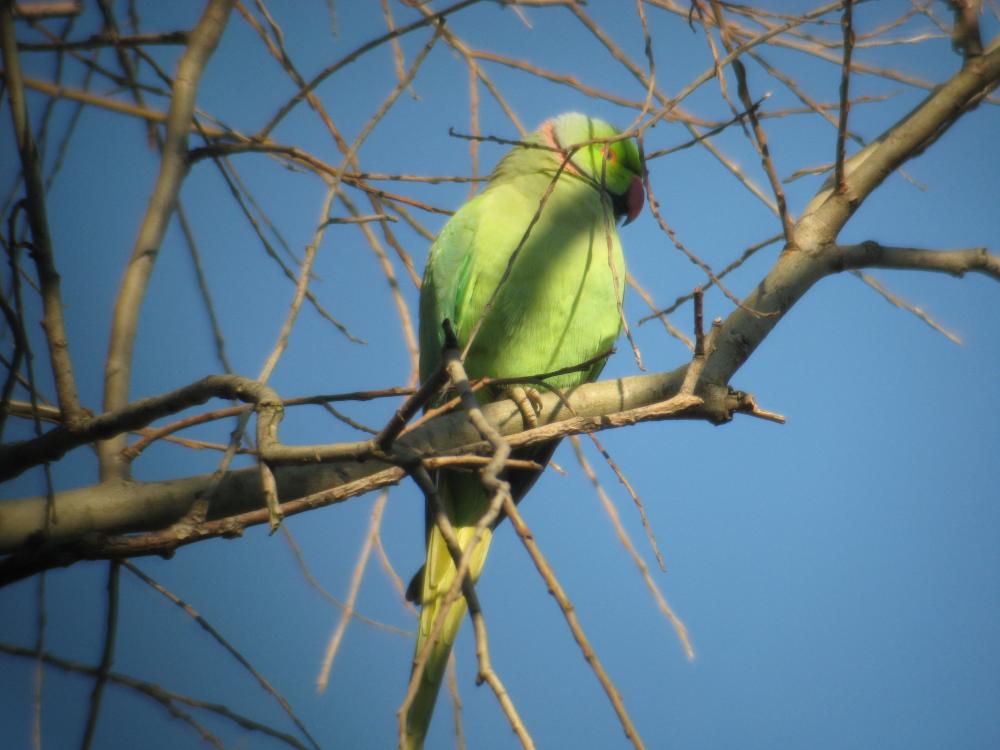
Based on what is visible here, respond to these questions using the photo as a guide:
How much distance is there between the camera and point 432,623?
226cm

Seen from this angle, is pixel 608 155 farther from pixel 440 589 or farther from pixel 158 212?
pixel 158 212

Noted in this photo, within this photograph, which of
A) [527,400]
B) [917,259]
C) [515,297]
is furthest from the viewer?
[515,297]

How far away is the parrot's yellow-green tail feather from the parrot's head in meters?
1.41

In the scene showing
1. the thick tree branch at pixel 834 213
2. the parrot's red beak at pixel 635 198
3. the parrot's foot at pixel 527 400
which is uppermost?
the parrot's red beak at pixel 635 198

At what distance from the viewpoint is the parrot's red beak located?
3.27 meters

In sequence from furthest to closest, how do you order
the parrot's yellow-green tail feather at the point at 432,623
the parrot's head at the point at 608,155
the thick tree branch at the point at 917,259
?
the parrot's head at the point at 608,155 < the parrot's yellow-green tail feather at the point at 432,623 < the thick tree branch at the point at 917,259

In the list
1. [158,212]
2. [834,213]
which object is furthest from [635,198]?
[158,212]

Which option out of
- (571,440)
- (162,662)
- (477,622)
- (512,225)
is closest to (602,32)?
(512,225)

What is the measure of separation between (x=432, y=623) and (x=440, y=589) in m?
0.09

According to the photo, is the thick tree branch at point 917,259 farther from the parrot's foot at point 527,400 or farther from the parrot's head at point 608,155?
the parrot's head at point 608,155

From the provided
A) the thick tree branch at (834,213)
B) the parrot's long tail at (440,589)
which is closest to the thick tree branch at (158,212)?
the parrot's long tail at (440,589)

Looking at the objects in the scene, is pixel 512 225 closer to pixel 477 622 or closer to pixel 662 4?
pixel 662 4

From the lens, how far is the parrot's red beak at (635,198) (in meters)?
3.27

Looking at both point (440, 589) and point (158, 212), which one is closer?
point (158, 212)
